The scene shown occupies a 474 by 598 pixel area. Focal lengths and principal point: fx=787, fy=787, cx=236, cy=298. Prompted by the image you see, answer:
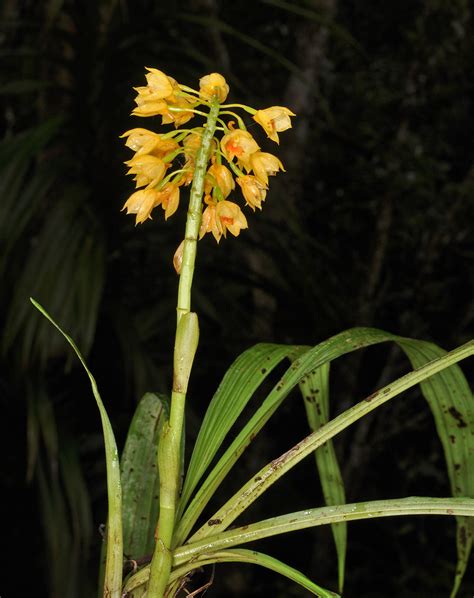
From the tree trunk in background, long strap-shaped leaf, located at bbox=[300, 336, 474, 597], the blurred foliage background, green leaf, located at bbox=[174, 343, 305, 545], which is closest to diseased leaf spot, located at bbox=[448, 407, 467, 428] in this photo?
long strap-shaped leaf, located at bbox=[300, 336, 474, 597]

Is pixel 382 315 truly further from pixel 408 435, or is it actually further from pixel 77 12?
pixel 77 12

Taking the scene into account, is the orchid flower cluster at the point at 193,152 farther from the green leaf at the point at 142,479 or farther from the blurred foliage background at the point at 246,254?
the blurred foliage background at the point at 246,254

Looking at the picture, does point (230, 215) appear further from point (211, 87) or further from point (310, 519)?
point (310, 519)

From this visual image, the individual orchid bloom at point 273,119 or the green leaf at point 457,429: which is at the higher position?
the individual orchid bloom at point 273,119

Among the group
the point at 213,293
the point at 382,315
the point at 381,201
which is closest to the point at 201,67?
the point at 213,293

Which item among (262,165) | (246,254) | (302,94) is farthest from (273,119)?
(302,94)

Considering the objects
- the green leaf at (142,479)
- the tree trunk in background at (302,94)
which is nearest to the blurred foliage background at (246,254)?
the tree trunk in background at (302,94)
